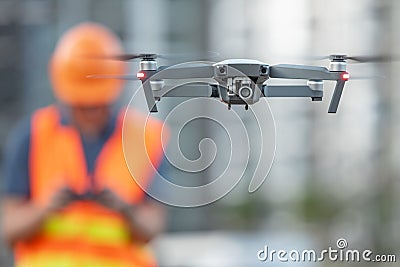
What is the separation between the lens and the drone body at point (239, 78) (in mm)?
1816

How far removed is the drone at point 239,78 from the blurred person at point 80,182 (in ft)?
0.22

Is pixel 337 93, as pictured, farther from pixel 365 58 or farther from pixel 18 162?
pixel 18 162

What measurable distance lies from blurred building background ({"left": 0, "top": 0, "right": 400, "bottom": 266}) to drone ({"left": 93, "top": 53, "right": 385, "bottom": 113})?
0.03 metres

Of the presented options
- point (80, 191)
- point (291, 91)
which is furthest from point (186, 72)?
point (80, 191)

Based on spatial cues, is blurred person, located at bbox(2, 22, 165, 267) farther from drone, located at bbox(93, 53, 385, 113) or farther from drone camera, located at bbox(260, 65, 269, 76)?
drone camera, located at bbox(260, 65, 269, 76)

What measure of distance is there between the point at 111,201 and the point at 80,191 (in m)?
0.06

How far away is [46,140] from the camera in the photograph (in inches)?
76.7

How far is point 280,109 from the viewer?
1934 millimetres

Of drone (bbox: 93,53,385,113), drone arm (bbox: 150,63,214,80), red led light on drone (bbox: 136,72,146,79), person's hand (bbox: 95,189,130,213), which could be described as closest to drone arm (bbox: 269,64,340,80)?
drone (bbox: 93,53,385,113)

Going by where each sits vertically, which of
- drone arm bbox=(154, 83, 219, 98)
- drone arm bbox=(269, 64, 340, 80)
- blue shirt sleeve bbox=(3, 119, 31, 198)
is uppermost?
drone arm bbox=(269, 64, 340, 80)

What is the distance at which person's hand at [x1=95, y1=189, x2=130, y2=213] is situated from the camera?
194 cm

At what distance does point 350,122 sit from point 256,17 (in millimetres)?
244

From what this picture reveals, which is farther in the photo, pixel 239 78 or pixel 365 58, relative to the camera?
pixel 365 58

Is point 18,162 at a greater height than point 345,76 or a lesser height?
lesser
